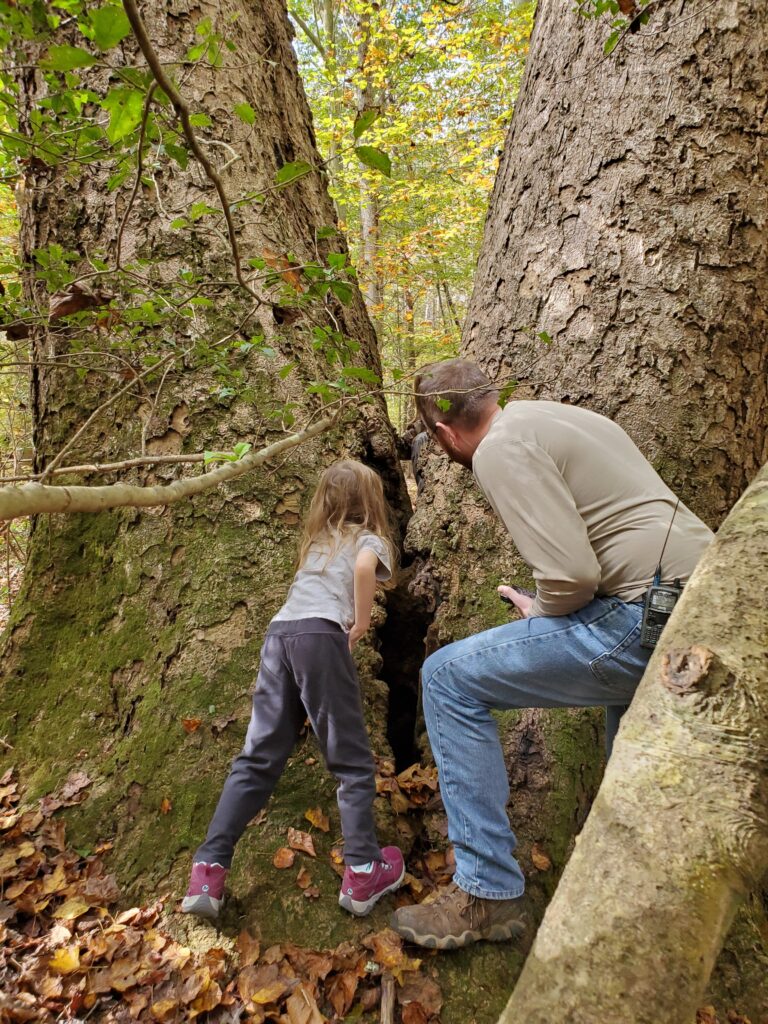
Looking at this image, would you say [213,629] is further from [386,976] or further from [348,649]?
[386,976]

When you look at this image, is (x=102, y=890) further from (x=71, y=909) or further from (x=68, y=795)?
(x=68, y=795)

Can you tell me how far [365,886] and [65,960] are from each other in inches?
44.1

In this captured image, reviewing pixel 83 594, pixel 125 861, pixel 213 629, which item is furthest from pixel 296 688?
pixel 83 594

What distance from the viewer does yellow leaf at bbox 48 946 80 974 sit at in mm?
2070

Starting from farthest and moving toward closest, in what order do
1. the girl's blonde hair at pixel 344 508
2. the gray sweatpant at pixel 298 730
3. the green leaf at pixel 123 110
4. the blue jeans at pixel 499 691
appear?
the girl's blonde hair at pixel 344 508, the gray sweatpant at pixel 298 730, the blue jeans at pixel 499 691, the green leaf at pixel 123 110

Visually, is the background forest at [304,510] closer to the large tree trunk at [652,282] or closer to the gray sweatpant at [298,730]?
the large tree trunk at [652,282]

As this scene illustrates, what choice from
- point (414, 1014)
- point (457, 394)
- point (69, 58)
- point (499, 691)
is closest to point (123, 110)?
point (69, 58)

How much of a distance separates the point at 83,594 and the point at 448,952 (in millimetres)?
2520

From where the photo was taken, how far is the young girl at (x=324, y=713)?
2264 mm

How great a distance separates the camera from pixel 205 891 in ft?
7.16

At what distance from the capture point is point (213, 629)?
9.47ft

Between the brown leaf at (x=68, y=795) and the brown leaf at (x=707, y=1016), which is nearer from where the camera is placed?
the brown leaf at (x=707, y=1016)

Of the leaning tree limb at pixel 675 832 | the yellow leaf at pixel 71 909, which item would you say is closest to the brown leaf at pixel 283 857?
the yellow leaf at pixel 71 909

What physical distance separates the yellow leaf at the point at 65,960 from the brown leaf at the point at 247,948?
572mm
